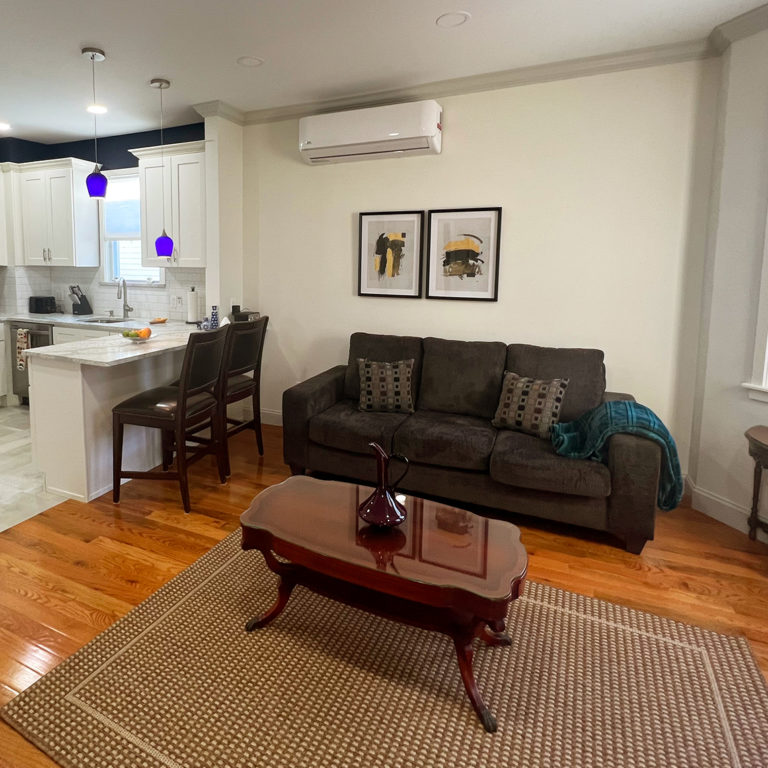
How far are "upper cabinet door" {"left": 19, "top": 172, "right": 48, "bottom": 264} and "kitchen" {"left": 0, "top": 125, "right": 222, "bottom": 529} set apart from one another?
10mm

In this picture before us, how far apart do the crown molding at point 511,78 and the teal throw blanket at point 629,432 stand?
2108mm

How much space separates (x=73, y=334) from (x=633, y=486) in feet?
15.4

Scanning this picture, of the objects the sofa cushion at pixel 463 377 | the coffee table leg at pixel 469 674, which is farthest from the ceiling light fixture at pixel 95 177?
the coffee table leg at pixel 469 674

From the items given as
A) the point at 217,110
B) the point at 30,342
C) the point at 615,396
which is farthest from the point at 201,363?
the point at 30,342

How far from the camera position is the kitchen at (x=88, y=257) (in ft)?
14.7

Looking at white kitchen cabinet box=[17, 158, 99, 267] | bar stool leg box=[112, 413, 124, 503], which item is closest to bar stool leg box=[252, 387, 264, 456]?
bar stool leg box=[112, 413, 124, 503]

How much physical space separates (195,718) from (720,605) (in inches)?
86.2

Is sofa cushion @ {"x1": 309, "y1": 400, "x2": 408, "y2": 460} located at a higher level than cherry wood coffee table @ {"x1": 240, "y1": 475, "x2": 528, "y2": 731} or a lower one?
higher

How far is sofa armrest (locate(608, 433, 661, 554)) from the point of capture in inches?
103

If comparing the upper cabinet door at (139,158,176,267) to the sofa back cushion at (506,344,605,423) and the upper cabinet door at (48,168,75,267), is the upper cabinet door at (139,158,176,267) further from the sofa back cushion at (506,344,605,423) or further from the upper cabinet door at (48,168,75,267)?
the sofa back cushion at (506,344,605,423)

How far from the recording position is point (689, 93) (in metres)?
3.14

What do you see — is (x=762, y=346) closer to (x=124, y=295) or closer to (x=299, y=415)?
(x=299, y=415)

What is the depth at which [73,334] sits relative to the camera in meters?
4.76

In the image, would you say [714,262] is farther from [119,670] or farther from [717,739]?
[119,670]
